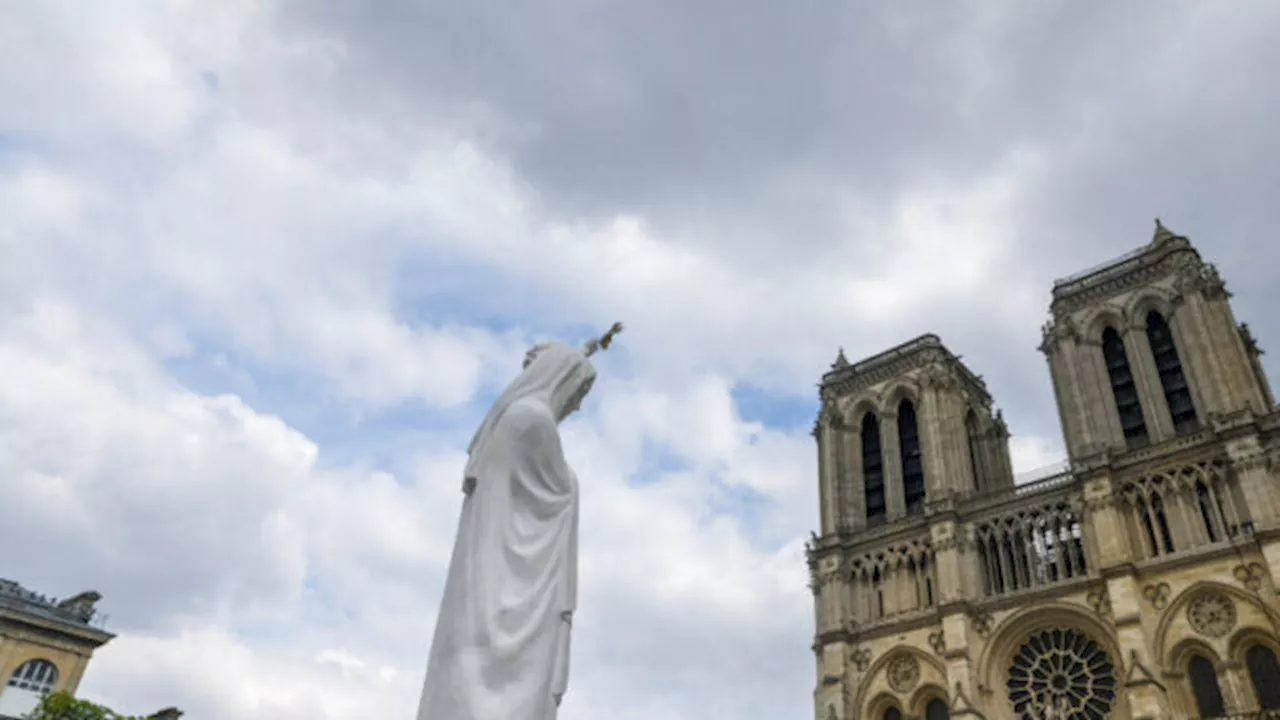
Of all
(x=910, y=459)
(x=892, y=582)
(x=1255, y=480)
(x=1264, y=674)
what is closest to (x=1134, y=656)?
(x=1264, y=674)

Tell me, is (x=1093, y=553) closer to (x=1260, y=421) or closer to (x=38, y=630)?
(x=1260, y=421)

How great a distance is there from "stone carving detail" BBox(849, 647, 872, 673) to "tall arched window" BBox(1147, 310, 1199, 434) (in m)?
14.0

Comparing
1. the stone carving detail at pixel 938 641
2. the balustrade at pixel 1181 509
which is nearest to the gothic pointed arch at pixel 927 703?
the stone carving detail at pixel 938 641

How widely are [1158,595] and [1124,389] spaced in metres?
8.93

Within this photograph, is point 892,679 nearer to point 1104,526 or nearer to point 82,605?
point 1104,526

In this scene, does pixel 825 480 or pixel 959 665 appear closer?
pixel 959 665

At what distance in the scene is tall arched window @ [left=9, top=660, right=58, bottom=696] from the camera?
29766mm

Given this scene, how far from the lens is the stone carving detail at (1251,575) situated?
27.0m

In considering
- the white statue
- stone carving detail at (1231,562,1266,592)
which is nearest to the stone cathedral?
stone carving detail at (1231,562,1266,592)

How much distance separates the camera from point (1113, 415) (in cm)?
3369

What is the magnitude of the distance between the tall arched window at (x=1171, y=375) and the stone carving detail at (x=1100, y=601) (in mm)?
6758

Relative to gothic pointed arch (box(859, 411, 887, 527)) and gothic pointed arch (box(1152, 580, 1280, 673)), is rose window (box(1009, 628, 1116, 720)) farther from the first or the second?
gothic pointed arch (box(859, 411, 887, 527))

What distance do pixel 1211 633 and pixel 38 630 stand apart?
38.4 meters

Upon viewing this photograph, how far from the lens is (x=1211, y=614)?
90.6 feet
